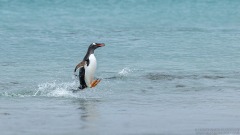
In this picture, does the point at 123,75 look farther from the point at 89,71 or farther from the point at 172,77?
the point at 89,71

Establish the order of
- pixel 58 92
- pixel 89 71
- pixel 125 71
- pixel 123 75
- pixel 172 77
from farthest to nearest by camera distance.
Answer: pixel 125 71 → pixel 123 75 → pixel 172 77 → pixel 89 71 → pixel 58 92

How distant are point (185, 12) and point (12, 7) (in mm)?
9568

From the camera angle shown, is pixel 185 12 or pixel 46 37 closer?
pixel 46 37

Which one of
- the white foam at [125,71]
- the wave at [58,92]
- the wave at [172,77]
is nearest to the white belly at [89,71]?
the wave at [58,92]

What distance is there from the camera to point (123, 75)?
17922 mm

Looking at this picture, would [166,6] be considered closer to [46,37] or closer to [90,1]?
[90,1]

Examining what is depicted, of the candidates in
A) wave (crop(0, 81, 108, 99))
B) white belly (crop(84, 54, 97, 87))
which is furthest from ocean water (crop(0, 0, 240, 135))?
white belly (crop(84, 54, 97, 87))

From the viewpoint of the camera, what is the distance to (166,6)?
157 feet

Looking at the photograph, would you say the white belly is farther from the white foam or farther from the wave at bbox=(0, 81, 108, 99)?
the white foam

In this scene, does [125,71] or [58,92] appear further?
[125,71]

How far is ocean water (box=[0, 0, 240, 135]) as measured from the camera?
1209cm

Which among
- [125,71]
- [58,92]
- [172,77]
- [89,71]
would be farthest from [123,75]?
[58,92]

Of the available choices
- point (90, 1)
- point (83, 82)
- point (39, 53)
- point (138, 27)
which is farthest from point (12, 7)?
point (83, 82)

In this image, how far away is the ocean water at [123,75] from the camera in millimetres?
12086
